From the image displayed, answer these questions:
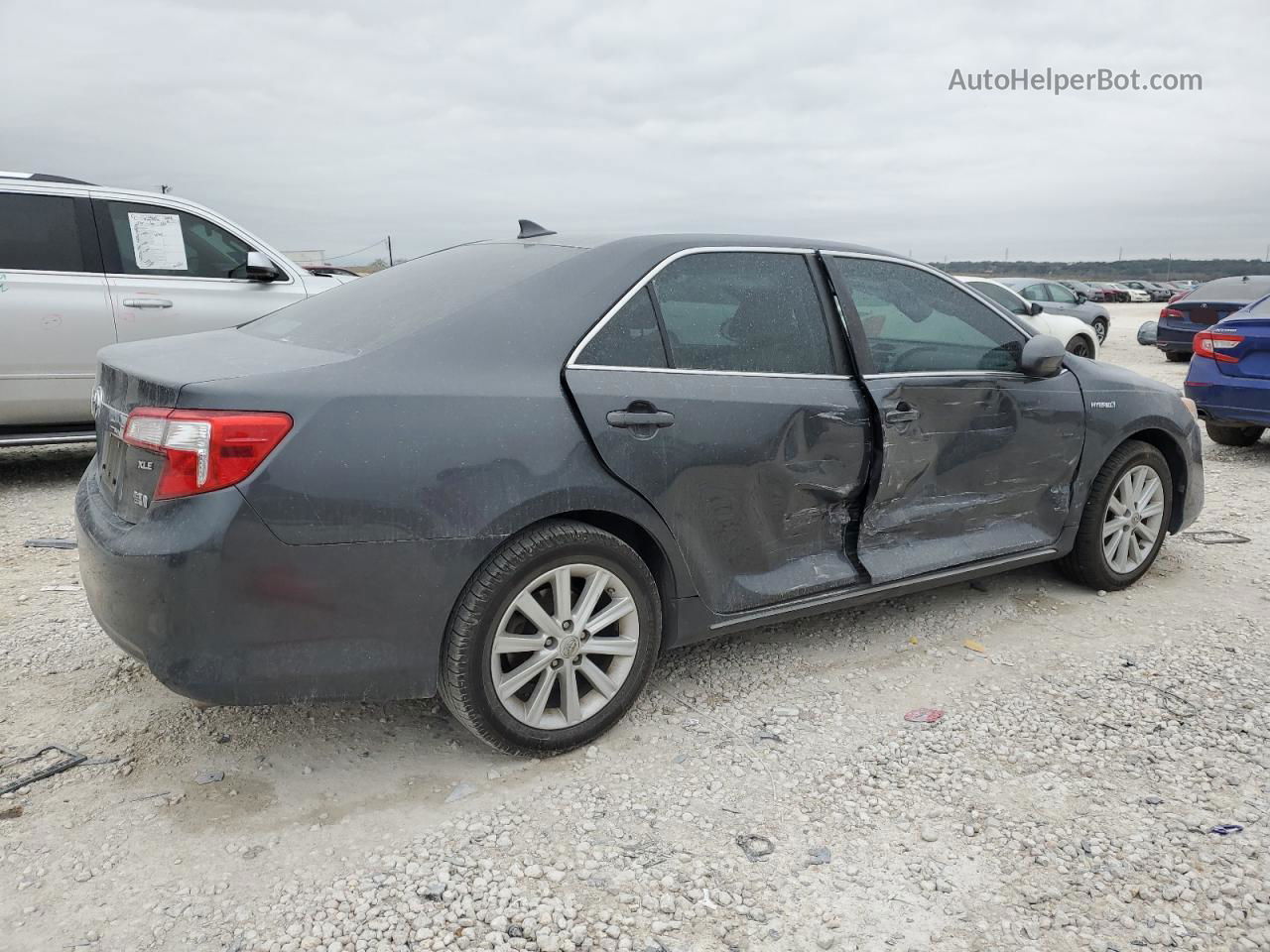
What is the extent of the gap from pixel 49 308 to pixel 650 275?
4.76 meters

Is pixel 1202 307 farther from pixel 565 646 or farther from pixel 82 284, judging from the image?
pixel 565 646

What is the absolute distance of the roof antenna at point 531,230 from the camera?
385 centimetres

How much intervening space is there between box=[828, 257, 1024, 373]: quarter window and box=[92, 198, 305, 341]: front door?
4595mm

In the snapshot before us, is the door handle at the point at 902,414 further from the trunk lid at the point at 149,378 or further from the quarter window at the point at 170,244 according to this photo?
the quarter window at the point at 170,244

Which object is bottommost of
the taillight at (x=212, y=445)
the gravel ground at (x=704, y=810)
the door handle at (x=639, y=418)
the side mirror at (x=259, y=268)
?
the gravel ground at (x=704, y=810)

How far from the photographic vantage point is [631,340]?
10.4 feet

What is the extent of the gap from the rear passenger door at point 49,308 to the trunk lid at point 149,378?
355 centimetres

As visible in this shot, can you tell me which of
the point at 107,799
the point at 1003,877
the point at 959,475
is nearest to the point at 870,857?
the point at 1003,877

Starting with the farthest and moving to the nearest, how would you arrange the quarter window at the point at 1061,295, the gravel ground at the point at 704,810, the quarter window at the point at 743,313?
the quarter window at the point at 1061,295
the quarter window at the point at 743,313
the gravel ground at the point at 704,810

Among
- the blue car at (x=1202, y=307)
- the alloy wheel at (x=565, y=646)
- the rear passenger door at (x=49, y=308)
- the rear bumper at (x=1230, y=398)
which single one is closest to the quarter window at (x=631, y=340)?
the alloy wheel at (x=565, y=646)

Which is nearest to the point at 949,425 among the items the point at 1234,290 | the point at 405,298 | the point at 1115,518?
the point at 1115,518

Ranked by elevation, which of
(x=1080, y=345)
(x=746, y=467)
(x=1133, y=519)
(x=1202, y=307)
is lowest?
(x=1080, y=345)

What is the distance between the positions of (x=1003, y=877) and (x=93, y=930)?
2.19 m

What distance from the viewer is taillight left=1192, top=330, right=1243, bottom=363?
7.71 m
